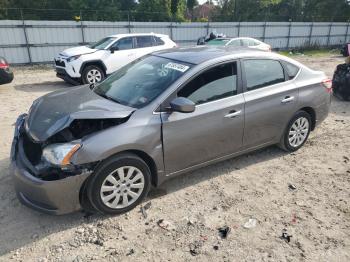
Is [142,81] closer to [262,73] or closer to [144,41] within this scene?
Answer: [262,73]

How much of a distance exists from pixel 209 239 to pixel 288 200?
49.8 inches

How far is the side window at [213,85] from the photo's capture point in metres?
3.68

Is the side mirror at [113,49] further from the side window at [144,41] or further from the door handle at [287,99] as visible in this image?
the door handle at [287,99]

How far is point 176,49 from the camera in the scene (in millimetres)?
4512

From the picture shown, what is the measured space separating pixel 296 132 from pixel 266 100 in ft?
3.31

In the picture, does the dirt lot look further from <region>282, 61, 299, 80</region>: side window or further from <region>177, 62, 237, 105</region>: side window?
<region>282, 61, 299, 80</region>: side window

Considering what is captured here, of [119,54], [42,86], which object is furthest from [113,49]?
[42,86]

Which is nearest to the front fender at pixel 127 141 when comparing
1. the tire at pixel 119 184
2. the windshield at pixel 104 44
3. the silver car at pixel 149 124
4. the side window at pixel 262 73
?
the silver car at pixel 149 124

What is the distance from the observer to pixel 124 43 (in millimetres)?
10484

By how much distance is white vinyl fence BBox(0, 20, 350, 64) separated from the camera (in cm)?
1446

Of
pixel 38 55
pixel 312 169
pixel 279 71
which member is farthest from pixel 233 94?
pixel 38 55

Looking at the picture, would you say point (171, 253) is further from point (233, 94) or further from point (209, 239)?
point (233, 94)

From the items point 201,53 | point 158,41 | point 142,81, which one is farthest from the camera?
point 158,41

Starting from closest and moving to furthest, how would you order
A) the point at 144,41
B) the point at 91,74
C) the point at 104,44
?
1. the point at 91,74
2. the point at 104,44
3. the point at 144,41
